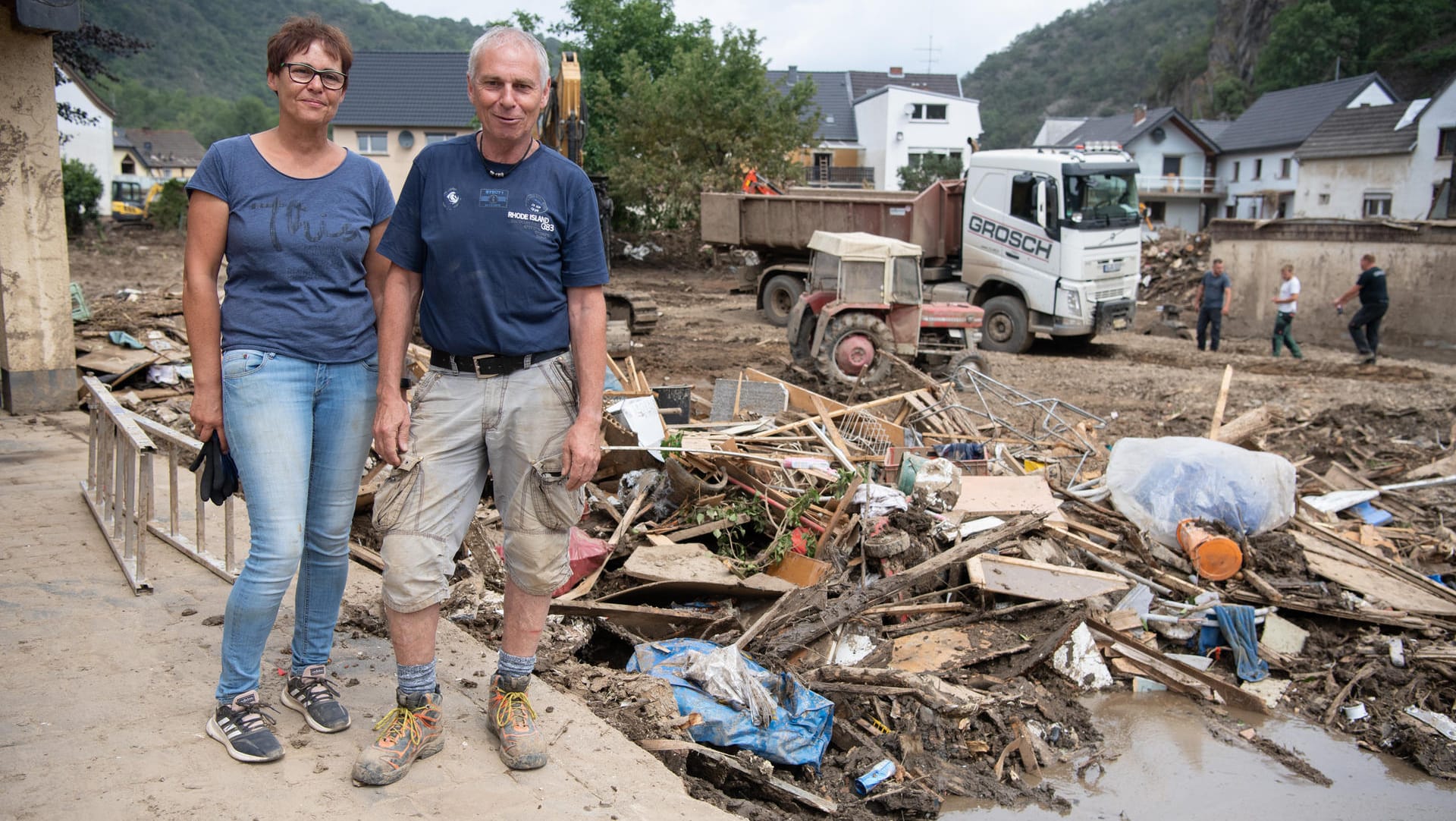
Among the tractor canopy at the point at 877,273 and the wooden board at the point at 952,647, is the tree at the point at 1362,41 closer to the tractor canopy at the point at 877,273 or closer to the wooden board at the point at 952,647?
the tractor canopy at the point at 877,273

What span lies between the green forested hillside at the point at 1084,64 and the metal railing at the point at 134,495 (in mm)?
75708

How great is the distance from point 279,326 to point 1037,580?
15.5ft

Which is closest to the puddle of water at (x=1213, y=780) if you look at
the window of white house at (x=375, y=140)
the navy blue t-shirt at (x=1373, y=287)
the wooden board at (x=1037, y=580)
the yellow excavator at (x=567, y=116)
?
the wooden board at (x=1037, y=580)

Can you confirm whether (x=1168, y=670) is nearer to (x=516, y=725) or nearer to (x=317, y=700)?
(x=516, y=725)

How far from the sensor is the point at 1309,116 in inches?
1674

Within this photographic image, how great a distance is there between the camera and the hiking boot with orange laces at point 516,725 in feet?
9.21

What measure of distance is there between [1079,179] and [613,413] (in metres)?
9.49

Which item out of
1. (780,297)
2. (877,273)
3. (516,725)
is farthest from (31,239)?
(780,297)

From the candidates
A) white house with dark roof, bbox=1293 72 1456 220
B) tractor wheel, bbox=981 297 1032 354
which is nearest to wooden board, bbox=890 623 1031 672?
tractor wheel, bbox=981 297 1032 354

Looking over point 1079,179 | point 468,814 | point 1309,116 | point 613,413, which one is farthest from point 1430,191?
point 468,814

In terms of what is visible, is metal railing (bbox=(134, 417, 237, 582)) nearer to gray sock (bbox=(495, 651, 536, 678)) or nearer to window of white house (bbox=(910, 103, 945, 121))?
gray sock (bbox=(495, 651, 536, 678))

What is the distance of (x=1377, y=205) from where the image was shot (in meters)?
34.9

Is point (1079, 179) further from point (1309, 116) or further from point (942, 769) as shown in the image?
point (1309, 116)

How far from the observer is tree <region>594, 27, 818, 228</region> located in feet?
87.3
